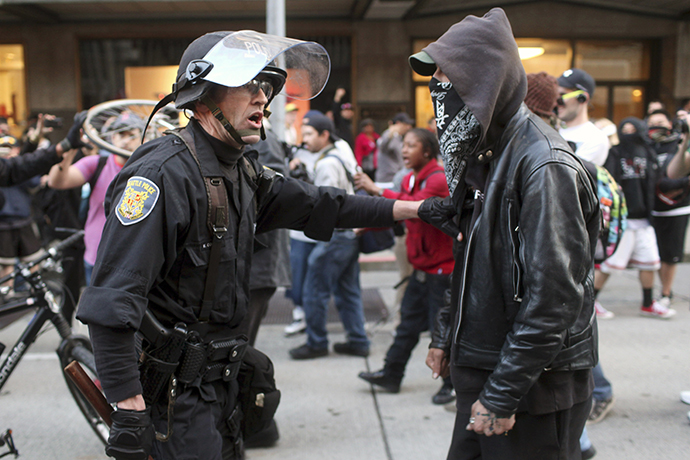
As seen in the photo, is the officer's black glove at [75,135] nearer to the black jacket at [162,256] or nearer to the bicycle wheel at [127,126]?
the bicycle wheel at [127,126]

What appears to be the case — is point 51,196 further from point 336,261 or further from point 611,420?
point 611,420

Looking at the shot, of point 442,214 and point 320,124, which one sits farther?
point 320,124

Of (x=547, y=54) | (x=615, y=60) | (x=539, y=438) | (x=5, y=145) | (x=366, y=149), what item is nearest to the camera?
(x=539, y=438)

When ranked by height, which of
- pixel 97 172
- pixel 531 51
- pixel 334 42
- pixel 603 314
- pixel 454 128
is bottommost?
pixel 603 314

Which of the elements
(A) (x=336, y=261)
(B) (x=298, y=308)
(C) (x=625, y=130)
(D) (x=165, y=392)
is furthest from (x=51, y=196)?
(C) (x=625, y=130)

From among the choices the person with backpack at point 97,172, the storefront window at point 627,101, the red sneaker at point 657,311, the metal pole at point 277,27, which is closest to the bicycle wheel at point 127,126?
the person with backpack at point 97,172

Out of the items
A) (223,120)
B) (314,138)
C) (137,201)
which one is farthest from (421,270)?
(137,201)

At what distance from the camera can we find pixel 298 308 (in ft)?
19.7

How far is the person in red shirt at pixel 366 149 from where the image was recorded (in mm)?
11250

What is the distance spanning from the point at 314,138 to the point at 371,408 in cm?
232

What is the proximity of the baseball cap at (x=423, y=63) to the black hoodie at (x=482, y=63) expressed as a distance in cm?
5

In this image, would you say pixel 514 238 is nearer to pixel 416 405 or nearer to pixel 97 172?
pixel 416 405

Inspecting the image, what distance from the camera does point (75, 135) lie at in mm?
3801

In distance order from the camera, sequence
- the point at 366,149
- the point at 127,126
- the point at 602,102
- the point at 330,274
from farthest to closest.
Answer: the point at 602,102 < the point at 366,149 < the point at 330,274 < the point at 127,126
